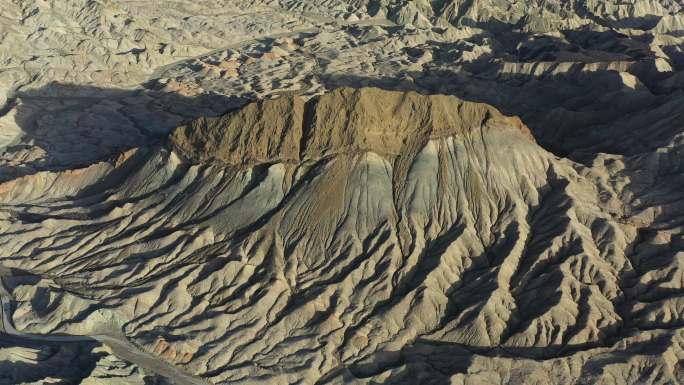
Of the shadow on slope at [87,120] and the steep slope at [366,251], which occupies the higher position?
the steep slope at [366,251]

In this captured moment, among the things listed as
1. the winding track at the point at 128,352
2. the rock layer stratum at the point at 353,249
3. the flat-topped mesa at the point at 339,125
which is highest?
the flat-topped mesa at the point at 339,125

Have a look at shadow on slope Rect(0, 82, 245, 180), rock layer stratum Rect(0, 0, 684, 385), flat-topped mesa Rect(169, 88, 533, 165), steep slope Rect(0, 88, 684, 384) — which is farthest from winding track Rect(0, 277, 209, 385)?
shadow on slope Rect(0, 82, 245, 180)

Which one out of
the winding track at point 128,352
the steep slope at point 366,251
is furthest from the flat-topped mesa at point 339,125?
the winding track at point 128,352

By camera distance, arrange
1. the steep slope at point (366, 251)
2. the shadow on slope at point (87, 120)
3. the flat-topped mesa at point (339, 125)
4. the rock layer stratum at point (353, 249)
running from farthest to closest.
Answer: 1. the shadow on slope at point (87, 120)
2. the flat-topped mesa at point (339, 125)
3. the steep slope at point (366, 251)
4. the rock layer stratum at point (353, 249)

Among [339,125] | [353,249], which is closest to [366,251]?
[353,249]

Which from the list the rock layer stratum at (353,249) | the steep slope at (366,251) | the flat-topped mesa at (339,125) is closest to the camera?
the rock layer stratum at (353,249)

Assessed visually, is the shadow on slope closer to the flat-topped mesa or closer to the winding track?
the flat-topped mesa

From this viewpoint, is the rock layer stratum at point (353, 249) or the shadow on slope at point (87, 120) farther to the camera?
the shadow on slope at point (87, 120)

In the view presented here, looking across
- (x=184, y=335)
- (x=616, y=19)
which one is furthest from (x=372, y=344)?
(x=616, y=19)

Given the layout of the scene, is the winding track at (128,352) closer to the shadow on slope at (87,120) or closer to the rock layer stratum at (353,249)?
the rock layer stratum at (353,249)
